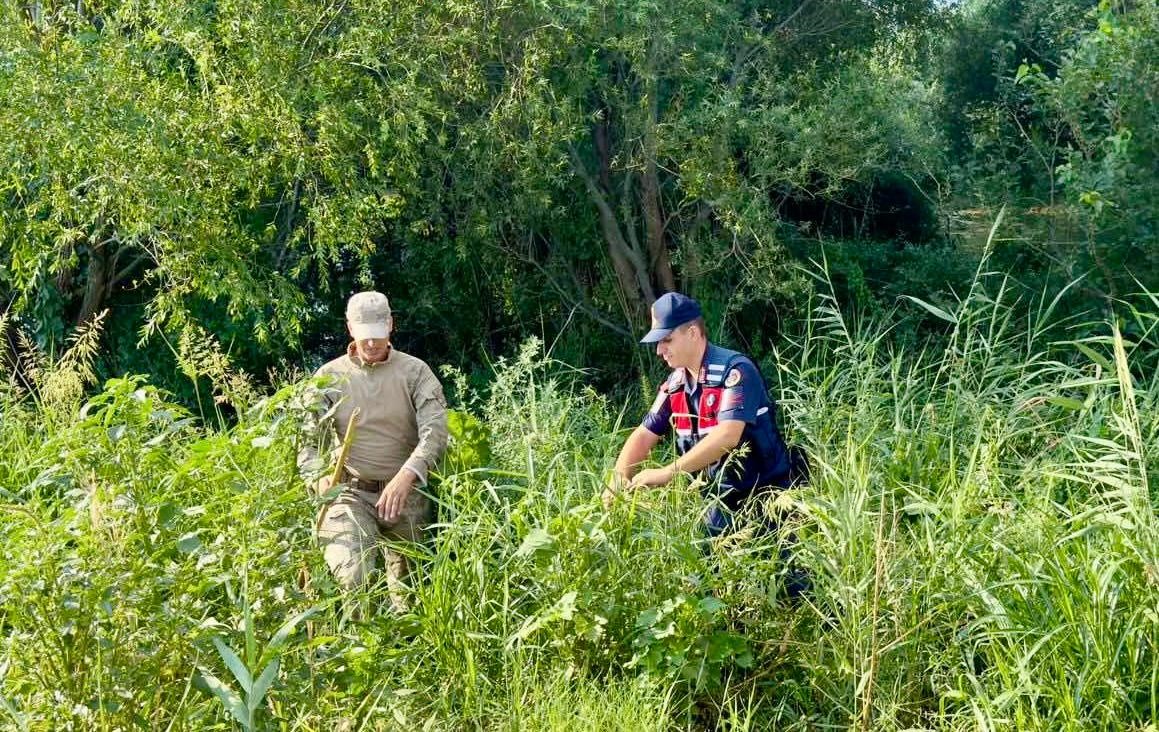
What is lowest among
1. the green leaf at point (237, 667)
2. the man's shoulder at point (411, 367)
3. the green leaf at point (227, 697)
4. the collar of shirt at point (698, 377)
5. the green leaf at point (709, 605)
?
the green leaf at point (709, 605)

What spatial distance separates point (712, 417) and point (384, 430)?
1.34 metres

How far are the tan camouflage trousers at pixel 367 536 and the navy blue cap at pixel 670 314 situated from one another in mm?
1116

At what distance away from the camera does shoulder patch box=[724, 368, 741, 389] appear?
4.79 m

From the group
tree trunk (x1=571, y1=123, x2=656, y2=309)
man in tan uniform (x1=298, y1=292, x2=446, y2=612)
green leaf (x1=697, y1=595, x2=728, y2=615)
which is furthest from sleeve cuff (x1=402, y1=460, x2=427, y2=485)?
tree trunk (x1=571, y1=123, x2=656, y2=309)

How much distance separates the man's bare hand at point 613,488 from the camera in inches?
168

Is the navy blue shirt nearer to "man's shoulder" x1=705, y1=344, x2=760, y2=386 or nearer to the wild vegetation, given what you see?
"man's shoulder" x1=705, y1=344, x2=760, y2=386

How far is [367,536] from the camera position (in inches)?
192

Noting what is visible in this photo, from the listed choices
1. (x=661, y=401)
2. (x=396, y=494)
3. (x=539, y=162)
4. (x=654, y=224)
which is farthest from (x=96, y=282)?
(x=661, y=401)

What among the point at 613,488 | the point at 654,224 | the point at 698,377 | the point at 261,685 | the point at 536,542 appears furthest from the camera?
the point at 654,224

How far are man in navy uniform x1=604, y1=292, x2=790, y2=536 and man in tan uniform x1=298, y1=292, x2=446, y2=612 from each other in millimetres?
820

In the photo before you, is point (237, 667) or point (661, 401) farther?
point (661, 401)

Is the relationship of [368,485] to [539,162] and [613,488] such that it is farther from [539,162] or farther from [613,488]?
[539,162]

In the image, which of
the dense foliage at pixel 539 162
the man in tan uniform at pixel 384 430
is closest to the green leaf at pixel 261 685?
the man in tan uniform at pixel 384 430

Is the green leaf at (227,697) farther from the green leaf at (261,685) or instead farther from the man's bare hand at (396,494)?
the man's bare hand at (396,494)
